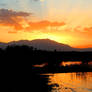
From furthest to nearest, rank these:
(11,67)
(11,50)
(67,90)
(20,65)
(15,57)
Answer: (11,50)
(15,57)
(20,65)
(11,67)
(67,90)

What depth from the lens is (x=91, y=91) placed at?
51125mm

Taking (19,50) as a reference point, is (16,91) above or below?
below

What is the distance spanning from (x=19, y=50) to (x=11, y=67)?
38.2 metres

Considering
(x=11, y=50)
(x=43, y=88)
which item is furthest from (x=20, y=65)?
(x=43, y=88)

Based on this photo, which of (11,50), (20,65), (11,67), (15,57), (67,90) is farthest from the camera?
(11,50)

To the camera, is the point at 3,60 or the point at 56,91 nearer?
the point at 56,91

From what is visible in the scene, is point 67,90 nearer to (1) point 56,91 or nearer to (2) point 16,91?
(1) point 56,91

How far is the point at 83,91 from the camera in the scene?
51062 mm

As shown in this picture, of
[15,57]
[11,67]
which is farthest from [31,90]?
[15,57]

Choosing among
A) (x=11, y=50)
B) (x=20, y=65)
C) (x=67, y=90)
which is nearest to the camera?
(x=67, y=90)

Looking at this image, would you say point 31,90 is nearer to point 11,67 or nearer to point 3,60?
point 11,67

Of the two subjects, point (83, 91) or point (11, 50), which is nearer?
point (83, 91)

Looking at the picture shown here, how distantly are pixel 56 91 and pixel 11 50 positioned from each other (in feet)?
283

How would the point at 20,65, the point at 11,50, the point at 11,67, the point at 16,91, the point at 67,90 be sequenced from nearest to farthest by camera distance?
1. the point at 16,91
2. the point at 67,90
3. the point at 11,67
4. the point at 20,65
5. the point at 11,50
